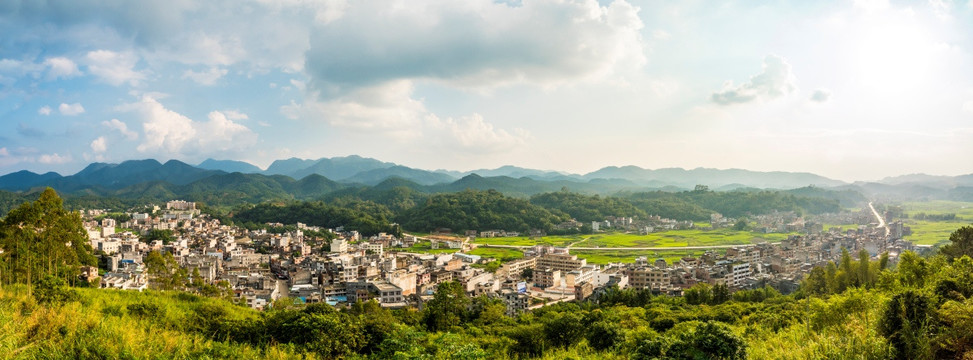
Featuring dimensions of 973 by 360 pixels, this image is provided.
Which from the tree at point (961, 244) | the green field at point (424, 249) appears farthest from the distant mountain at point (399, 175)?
the tree at point (961, 244)

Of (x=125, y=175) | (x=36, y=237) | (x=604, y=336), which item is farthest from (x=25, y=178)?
(x=604, y=336)

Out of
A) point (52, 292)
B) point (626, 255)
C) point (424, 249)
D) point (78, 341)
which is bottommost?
point (626, 255)

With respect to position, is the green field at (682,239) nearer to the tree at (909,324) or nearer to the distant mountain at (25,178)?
the tree at (909,324)

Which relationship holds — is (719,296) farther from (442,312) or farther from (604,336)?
(442,312)

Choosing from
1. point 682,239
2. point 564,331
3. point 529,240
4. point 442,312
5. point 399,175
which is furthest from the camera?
point 399,175

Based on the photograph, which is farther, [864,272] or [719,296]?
[719,296]

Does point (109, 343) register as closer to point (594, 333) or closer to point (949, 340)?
point (949, 340)
